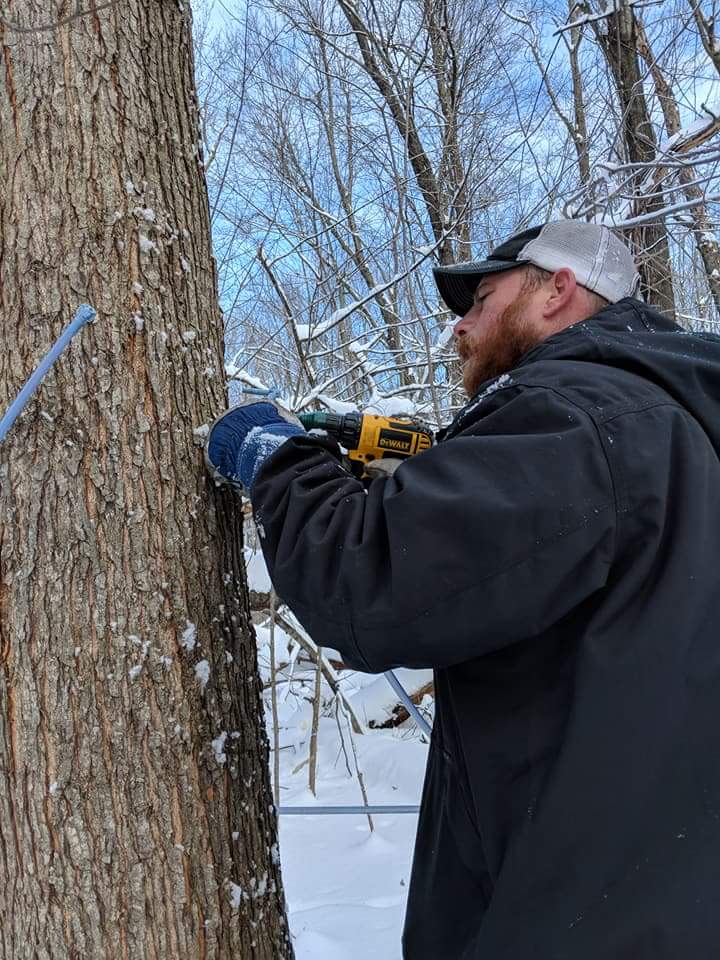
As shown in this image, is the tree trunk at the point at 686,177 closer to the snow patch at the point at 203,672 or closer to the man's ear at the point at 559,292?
the man's ear at the point at 559,292

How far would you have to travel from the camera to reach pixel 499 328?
65.2 inches

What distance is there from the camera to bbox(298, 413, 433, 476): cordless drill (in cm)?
188

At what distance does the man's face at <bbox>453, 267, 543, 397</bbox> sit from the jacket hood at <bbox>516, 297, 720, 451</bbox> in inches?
10.1

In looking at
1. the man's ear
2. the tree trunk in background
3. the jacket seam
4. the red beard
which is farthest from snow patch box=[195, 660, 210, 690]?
the man's ear

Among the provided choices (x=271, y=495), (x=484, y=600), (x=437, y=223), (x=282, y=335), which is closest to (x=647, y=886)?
(x=484, y=600)

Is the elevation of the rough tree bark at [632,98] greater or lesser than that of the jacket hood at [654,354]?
greater

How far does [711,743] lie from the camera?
1125 mm

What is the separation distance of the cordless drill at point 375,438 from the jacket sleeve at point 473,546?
658 millimetres

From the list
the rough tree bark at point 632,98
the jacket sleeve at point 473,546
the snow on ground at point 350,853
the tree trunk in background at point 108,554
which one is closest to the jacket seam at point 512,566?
the jacket sleeve at point 473,546

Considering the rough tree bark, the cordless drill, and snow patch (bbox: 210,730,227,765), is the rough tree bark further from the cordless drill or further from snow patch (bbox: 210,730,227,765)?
snow patch (bbox: 210,730,227,765)

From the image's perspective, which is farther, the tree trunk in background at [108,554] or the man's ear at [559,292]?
the man's ear at [559,292]

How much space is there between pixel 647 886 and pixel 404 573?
0.60 m

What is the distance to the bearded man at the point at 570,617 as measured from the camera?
1.10 metres

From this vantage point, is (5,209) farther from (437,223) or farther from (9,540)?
(437,223)
